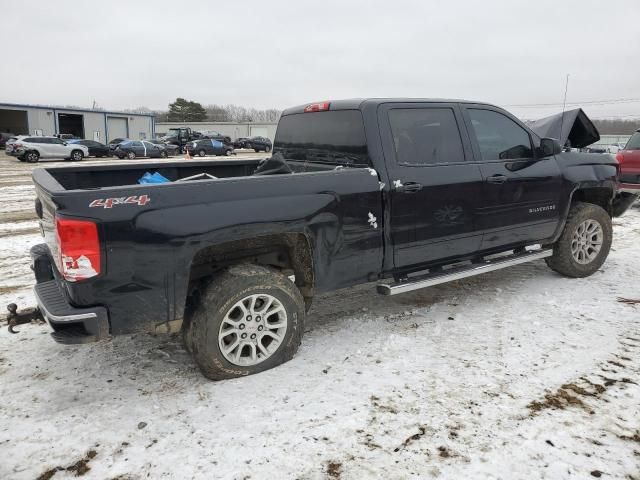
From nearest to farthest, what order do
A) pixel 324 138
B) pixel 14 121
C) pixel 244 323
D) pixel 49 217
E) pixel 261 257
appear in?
pixel 49 217
pixel 244 323
pixel 261 257
pixel 324 138
pixel 14 121

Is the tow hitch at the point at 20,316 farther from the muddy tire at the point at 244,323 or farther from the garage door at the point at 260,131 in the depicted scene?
the garage door at the point at 260,131

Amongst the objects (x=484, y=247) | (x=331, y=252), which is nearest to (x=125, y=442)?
(x=331, y=252)

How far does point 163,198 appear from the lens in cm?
279

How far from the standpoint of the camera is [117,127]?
188 ft

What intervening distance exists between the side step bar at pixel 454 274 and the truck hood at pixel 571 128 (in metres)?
8.08

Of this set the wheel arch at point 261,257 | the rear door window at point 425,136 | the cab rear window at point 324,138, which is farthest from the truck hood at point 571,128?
the wheel arch at point 261,257

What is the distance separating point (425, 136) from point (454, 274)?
1236mm

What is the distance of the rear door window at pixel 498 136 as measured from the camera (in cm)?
443

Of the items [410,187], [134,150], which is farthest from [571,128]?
[134,150]

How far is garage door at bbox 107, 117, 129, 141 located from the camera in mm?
56281

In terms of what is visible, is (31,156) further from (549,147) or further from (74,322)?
(549,147)

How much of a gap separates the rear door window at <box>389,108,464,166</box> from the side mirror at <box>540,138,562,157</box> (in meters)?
1.13

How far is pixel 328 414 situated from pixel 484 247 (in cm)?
241

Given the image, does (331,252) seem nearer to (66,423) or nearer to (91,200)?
(91,200)
